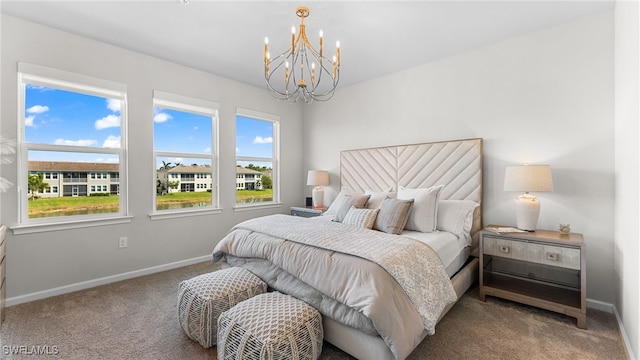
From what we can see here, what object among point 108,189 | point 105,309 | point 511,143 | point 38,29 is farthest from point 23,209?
point 511,143

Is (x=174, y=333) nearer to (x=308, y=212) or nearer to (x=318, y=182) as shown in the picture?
(x=308, y=212)

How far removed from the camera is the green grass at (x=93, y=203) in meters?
2.79

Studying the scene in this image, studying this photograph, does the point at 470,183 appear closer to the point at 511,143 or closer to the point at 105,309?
the point at 511,143

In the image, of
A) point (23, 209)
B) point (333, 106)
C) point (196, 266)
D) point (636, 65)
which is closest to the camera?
point (636, 65)

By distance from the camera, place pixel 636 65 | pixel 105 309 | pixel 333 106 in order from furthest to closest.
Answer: pixel 333 106 → pixel 105 309 → pixel 636 65

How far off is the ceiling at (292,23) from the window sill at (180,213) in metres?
1.99

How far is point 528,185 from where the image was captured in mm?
2482

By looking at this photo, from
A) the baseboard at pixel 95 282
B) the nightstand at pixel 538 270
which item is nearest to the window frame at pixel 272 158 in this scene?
the baseboard at pixel 95 282

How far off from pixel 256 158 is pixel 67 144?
7.64ft

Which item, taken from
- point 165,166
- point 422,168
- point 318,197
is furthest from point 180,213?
point 422,168

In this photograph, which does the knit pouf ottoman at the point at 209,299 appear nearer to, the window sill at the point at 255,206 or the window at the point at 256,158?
the window sill at the point at 255,206

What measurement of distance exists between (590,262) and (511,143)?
1316 mm

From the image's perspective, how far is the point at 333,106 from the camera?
4664 mm

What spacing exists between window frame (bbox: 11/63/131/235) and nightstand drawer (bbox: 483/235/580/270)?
3.98 m
